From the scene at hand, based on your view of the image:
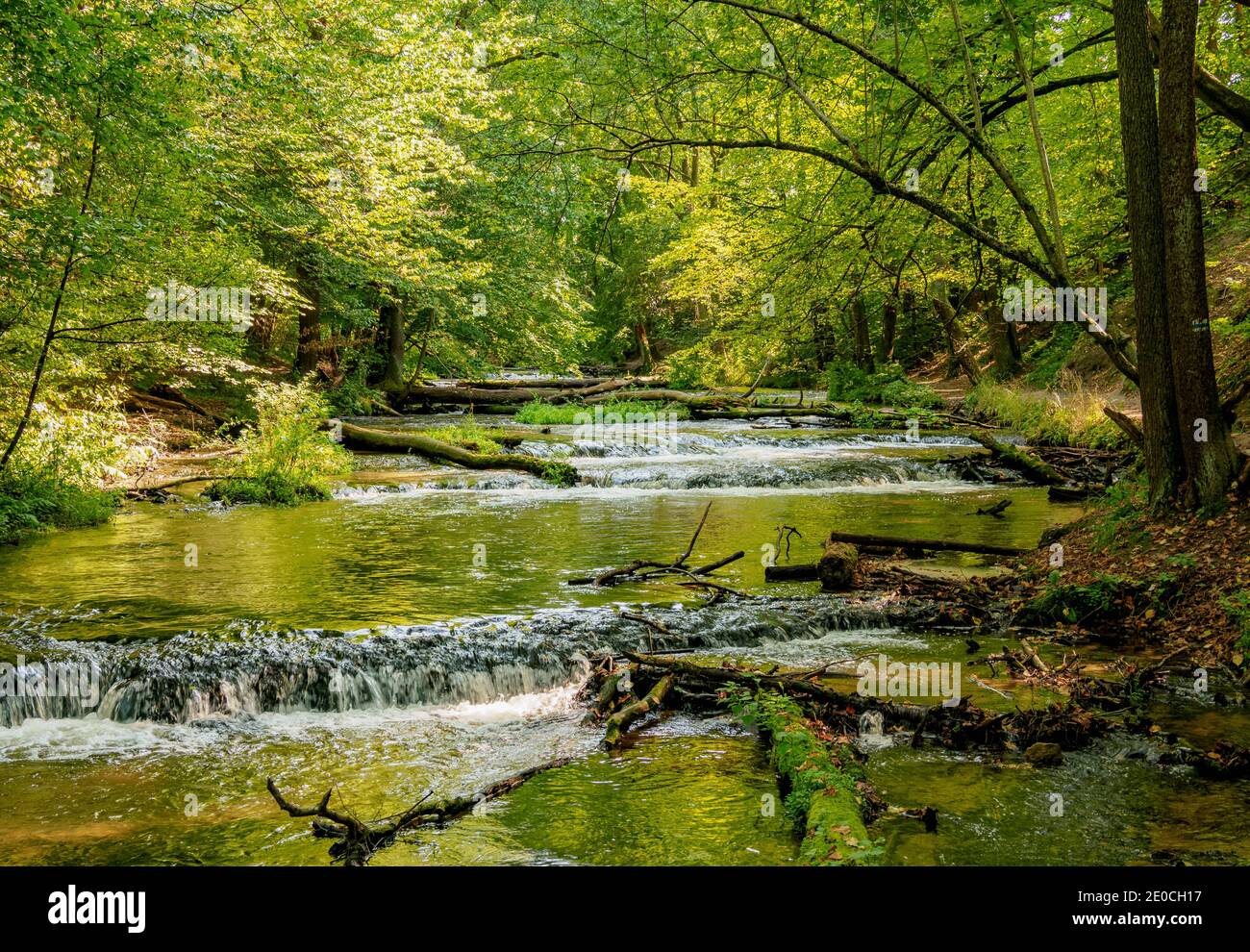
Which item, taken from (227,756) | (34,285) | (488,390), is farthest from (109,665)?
(488,390)

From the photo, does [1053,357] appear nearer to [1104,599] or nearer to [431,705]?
[1104,599]

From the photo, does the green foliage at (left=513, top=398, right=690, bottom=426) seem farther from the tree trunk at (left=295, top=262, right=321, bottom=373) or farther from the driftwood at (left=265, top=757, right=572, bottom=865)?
the driftwood at (left=265, top=757, right=572, bottom=865)

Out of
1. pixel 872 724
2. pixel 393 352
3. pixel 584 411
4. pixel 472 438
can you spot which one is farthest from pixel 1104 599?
pixel 393 352

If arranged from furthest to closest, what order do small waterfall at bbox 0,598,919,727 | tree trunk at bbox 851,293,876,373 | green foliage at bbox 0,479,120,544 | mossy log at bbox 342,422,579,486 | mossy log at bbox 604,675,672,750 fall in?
tree trunk at bbox 851,293,876,373, mossy log at bbox 342,422,579,486, green foliage at bbox 0,479,120,544, small waterfall at bbox 0,598,919,727, mossy log at bbox 604,675,672,750

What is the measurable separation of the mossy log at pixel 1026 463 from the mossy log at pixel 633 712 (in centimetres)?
1161

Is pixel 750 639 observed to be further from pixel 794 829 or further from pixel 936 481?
pixel 936 481

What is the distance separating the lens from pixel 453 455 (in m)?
17.1

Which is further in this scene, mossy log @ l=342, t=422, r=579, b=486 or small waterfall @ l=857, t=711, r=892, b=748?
mossy log @ l=342, t=422, r=579, b=486

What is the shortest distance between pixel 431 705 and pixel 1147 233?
725cm

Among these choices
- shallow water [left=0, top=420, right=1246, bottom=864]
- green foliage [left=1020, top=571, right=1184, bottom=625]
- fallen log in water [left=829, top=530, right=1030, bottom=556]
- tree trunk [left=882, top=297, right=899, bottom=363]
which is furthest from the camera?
tree trunk [left=882, top=297, right=899, bottom=363]

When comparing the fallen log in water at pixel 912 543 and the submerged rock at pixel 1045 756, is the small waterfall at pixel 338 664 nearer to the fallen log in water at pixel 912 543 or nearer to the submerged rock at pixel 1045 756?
the fallen log in water at pixel 912 543

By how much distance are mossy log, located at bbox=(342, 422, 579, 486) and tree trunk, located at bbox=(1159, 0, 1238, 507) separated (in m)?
11.0

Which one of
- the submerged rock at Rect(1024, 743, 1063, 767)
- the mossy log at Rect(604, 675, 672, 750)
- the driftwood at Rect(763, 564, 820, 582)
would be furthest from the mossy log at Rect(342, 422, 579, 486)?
the submerged rock at Rect(1024, 743, 1063, 767)

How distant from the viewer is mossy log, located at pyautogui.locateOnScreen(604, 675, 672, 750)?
203 inches
